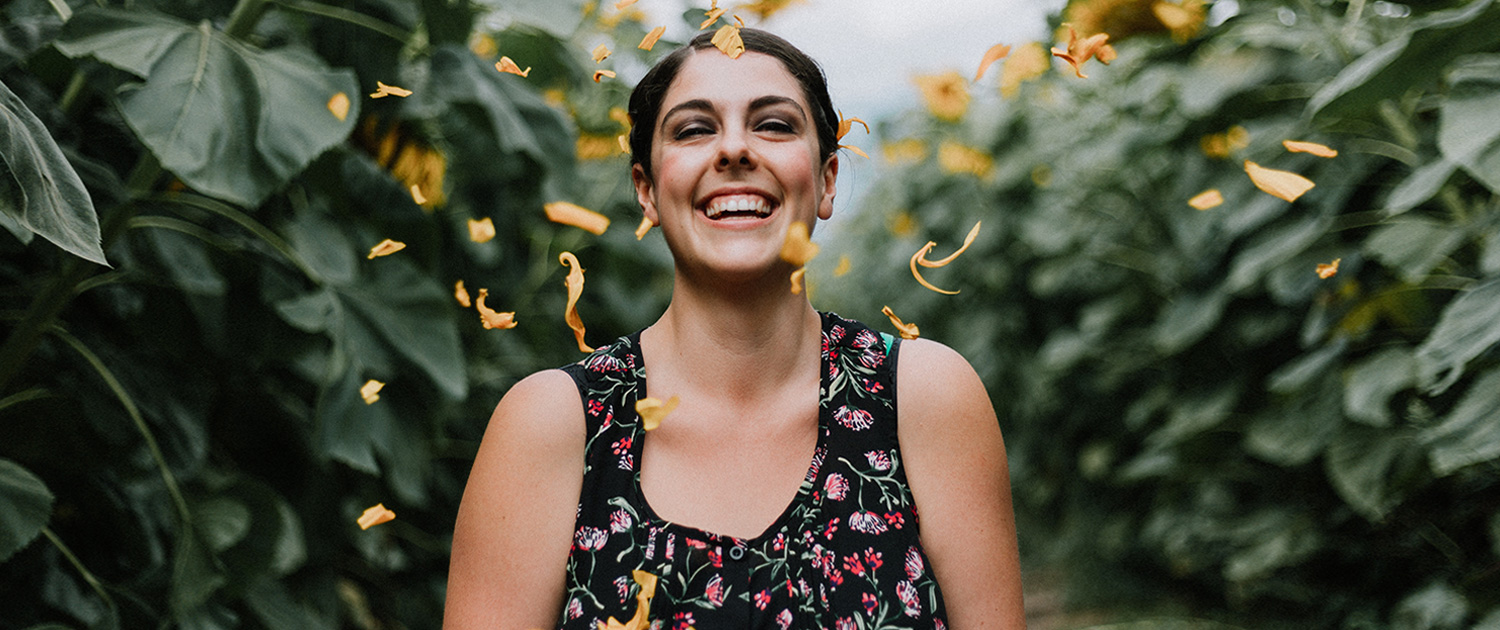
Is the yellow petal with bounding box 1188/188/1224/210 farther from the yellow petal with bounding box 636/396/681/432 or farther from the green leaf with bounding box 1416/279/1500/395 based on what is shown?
the yellow petal with bounding box 636/396/681/432

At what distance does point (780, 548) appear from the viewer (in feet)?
3.93

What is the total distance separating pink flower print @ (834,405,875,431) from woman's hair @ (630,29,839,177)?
288 mm

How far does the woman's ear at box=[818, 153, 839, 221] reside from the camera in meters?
1.32

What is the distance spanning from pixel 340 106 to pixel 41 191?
590mm

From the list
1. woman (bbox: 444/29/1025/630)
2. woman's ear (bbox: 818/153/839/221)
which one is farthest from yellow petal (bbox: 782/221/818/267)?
woman's ear (bbox: 818/153/839/221)

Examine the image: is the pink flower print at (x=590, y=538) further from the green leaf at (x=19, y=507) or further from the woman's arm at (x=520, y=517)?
the green leaf at (x=19, y=507)

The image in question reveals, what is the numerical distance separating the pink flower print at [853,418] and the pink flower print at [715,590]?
22cm

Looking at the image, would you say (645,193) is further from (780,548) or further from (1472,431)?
(1472,431)

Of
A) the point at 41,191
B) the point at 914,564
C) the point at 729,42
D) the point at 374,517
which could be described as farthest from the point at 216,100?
the point at 914,564

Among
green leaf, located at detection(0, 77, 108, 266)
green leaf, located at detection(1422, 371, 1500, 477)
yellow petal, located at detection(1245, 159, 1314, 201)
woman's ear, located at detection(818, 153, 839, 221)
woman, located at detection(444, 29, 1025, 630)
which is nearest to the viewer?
green leaf, located at detection(0, 77, 108, 266)

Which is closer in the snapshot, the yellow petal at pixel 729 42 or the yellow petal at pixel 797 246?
the yellow petal at pixel 797 246

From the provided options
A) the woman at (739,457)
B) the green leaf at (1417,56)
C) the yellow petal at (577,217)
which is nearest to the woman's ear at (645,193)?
the woman at (739,457)

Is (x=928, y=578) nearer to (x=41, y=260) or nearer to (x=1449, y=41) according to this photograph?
(x=1449, y=41)

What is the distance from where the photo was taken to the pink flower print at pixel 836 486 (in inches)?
48.3
